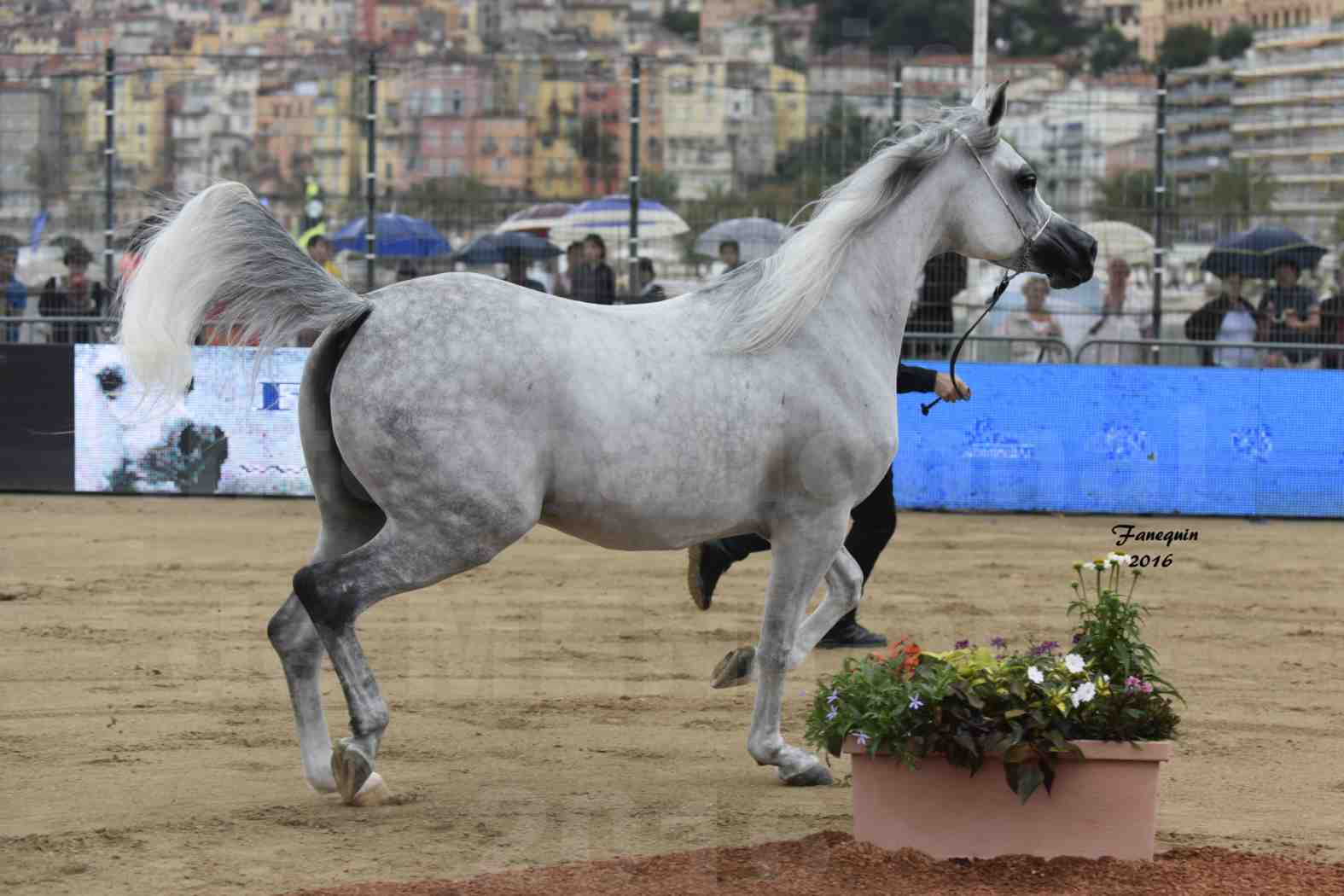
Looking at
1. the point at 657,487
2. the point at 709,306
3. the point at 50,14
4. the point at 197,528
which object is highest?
the point at 50,14

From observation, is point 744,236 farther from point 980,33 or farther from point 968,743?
point 968,743

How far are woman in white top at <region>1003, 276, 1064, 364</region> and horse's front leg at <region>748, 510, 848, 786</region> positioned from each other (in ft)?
30.4

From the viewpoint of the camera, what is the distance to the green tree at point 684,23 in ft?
408

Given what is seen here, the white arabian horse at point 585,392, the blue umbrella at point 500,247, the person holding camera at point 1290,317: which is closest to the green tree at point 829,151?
the blue umbrella at point 500,247

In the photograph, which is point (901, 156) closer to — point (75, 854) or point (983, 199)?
point (983, 199)

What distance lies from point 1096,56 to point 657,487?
338ft

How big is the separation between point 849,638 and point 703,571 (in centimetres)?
198

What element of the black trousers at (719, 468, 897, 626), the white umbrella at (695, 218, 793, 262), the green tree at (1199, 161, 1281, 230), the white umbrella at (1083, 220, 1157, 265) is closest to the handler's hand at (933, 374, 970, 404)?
the black trousers at (719, 468, 897, 626)

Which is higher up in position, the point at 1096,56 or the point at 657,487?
the point at 1096,56

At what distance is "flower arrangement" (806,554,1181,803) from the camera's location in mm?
4930

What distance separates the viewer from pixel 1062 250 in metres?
6.22

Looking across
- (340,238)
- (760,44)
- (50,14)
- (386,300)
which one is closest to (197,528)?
(340,238)

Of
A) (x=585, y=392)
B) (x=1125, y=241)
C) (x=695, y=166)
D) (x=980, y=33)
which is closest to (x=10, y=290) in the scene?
(x=695, y=166)

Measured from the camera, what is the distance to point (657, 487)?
18.4 feet
